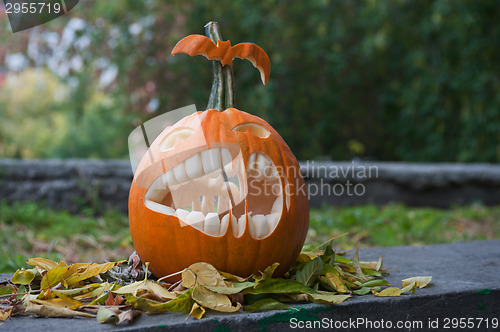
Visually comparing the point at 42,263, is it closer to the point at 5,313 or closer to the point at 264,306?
the point at 5,313

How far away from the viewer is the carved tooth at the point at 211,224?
135 cm

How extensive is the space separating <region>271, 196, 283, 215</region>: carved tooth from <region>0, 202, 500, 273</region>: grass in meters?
1.34

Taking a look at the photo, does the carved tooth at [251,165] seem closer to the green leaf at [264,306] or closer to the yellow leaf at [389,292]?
the green leaf at [264,306]

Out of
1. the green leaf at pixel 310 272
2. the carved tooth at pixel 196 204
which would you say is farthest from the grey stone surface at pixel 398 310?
the carved tooth at pixel 196 204

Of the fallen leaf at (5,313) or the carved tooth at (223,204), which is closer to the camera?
the fallen leaf at (5,313)

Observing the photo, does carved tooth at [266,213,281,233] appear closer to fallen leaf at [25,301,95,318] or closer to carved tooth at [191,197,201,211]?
carved tooth at [191,197,201,211]

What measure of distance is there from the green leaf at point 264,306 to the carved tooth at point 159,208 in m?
0.35

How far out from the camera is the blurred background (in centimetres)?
661

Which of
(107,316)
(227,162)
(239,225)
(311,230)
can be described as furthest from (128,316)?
(311,230)

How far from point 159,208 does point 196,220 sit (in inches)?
5.0

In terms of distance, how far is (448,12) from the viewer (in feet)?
20.8

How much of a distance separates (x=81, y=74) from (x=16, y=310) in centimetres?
667

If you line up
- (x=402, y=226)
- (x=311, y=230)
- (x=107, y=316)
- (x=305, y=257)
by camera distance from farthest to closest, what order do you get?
(x=402, y=226) → (x=311, y=230) → (x=305, y=257) → (x=107, y=316)

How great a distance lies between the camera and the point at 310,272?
1.42 metres
